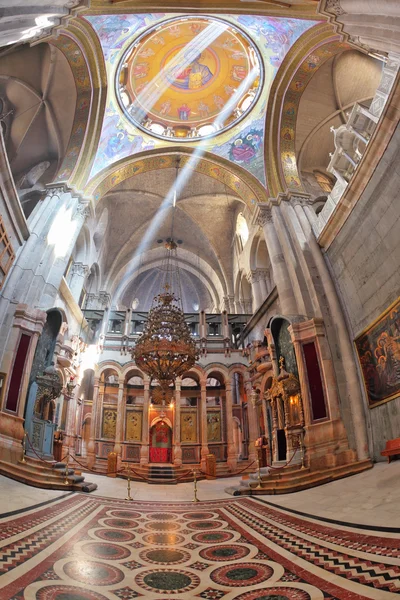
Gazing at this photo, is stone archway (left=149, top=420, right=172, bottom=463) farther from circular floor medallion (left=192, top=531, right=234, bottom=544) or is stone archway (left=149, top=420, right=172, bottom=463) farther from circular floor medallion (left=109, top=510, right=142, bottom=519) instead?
circular floor medallion (left=192, top=531, right=234, bottom=544)

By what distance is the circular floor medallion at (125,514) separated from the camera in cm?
488

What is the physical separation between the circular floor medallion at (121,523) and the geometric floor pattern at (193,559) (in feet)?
0.04

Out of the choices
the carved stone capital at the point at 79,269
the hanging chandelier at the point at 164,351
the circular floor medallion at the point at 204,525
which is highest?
the carved stone capital at the point at 79,269

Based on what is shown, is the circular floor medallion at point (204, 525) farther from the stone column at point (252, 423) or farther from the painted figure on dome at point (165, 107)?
the painted figure on dome at point (165, 107)

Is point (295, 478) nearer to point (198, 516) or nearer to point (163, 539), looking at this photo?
point (198, 516)

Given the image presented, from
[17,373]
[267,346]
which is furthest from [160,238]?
[17,373]

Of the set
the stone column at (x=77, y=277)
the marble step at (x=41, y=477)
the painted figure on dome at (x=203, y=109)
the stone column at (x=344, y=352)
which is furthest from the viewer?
the painted figure on dome at (x=203, y=109)

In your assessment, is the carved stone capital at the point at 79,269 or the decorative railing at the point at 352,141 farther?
the carved stone capital at the point at 79,269

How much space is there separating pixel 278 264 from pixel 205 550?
858cm

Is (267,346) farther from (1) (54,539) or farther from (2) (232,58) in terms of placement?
(2) (232,58)

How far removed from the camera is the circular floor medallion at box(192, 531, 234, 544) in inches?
139

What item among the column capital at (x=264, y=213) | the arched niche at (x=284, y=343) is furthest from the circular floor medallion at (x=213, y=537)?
the column capital at (x=264, y=213)

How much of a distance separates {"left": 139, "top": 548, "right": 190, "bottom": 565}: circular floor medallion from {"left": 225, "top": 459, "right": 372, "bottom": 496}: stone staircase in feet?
14.4

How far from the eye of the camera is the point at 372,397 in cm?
736
